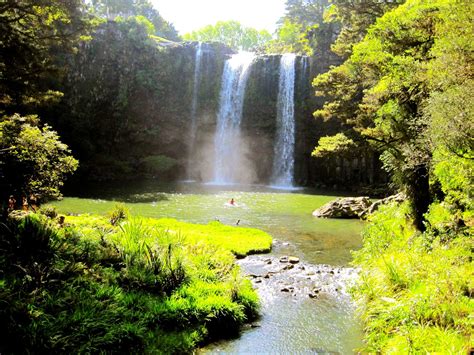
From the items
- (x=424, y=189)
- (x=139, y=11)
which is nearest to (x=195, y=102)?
(x=424, y=189)

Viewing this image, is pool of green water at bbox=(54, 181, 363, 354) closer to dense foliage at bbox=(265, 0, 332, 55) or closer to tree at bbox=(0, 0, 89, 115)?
tree at bbox=(0, 0, 89, 115)

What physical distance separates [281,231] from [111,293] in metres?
11.1

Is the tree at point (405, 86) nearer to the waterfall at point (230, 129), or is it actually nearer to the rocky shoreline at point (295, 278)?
the rocky shoreline at point (295, 278)

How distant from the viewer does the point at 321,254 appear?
13.5 meters

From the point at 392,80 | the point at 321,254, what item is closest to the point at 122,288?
the point at 321,254

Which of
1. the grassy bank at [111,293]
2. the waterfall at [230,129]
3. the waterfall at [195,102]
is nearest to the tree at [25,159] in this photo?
the grassy bank at [111,293]

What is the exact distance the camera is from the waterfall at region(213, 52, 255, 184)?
41375 mm

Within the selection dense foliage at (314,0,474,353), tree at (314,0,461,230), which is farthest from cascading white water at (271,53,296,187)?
tree at (314,0,461,230)

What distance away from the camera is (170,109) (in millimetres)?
44344

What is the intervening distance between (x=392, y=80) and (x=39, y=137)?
35.7ft

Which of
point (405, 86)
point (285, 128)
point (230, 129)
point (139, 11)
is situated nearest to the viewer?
point (405, 86)

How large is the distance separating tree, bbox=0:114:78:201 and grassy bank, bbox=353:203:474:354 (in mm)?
9581

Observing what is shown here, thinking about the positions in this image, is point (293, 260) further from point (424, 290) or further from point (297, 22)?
point (297, 22)

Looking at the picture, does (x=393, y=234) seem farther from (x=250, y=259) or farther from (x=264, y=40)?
(x=264, y=40)
